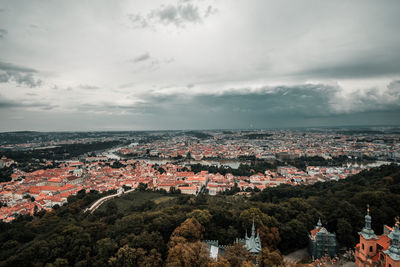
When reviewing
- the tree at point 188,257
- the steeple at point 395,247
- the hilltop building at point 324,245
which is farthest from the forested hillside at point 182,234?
the steeple at point 395,247

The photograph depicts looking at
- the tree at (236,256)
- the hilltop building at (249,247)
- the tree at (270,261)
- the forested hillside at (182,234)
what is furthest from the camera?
the hilltop building at (249,247)

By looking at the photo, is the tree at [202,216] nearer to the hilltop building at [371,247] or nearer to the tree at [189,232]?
the tree at [189,232]

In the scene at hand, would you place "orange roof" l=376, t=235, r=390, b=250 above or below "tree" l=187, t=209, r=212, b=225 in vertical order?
above

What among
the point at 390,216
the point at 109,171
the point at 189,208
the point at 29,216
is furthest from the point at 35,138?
the point at 390,216

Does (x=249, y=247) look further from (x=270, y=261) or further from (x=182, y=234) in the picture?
(x=182, y=234)

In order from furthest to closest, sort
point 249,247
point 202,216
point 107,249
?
point 202,216
point 107,249
point 249,247

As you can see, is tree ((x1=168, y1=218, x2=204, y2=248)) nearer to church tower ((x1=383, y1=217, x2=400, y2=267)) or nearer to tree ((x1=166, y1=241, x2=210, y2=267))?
tree ((x1=166, y1=241, x2=210, y2=267))

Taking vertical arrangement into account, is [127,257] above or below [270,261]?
below

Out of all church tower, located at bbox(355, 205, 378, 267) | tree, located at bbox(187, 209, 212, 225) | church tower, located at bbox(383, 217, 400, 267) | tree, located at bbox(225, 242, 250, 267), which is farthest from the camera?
tree, located at bbox(187, 209, 212, 225)

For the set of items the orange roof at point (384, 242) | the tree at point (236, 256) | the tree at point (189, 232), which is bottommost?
the tree at point (189, 232)

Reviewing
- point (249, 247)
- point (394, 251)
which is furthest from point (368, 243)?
point (249, 247)

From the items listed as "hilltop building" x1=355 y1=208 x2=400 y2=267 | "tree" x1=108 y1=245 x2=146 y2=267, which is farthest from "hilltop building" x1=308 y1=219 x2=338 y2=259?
"tree" x1=108 y1=245 x2=146 y2=267
